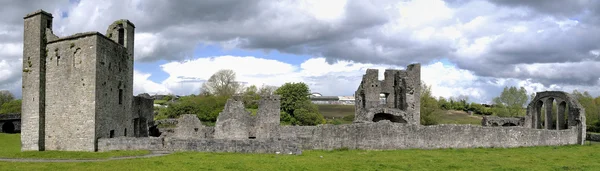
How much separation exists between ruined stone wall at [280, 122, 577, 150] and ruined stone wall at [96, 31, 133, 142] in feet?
33.5

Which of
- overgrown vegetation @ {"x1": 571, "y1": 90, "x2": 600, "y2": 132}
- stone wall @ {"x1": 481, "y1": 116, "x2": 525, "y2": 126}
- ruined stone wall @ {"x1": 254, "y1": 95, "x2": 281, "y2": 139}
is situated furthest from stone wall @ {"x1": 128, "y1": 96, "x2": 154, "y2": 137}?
overgrown vegetation @ {"x1": 571, "y1": 90, "x2": 600, "y2": 132}

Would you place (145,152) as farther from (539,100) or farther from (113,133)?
(539,100)

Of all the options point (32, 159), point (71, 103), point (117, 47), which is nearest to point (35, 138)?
point (71, 103)

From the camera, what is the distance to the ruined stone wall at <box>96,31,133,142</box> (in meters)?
23.9

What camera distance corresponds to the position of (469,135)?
2750 cm

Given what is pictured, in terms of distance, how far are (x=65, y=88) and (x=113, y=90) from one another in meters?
2.49

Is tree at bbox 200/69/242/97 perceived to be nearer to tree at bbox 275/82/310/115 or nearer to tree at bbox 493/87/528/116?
tree at bbox 275/82/310/115

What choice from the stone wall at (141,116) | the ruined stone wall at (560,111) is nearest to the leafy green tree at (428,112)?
the ruined stone wall at (560,111)

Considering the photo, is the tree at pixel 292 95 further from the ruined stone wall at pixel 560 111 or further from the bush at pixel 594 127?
the bush at pixel 594 127

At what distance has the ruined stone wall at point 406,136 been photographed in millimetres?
24531

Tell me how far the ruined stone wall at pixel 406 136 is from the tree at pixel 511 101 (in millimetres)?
41593

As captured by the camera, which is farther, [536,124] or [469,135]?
[536,124]

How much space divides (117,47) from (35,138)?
6633 millimetres

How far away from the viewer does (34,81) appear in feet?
80.2
